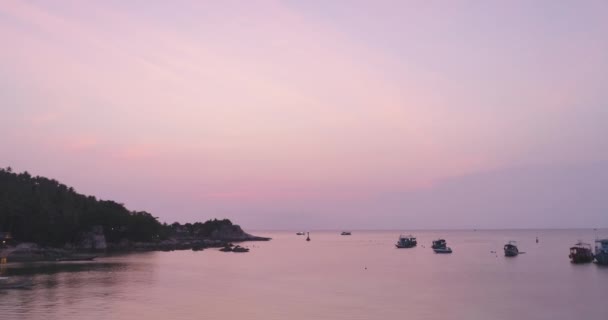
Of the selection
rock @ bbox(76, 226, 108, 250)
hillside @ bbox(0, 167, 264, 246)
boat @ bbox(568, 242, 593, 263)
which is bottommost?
boat @ bbox(568, 242, 593, 263)

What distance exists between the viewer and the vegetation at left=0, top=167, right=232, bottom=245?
9869 centimetres

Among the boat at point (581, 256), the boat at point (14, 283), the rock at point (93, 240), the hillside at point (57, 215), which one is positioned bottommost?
the boat at point (581, 256)

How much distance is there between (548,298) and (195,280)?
3237 cm

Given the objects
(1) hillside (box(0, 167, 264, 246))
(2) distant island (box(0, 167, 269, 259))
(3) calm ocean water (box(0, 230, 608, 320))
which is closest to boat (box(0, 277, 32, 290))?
(3) calm ocean water (box(0, 230, 608, 320))

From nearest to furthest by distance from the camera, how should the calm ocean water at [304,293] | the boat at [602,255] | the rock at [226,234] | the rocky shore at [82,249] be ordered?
1. the calm ocean water at [304,293]
2. the boat at [602,255]
3. the rocky shore at [82,249]
4. the rock at [226,234]

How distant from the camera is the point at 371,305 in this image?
3956 cm

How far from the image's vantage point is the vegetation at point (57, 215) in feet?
324

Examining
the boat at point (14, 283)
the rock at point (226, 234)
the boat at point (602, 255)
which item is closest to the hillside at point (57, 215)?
the rock at point (226, 234)

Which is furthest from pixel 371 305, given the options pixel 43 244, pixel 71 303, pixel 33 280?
pixel 43 244

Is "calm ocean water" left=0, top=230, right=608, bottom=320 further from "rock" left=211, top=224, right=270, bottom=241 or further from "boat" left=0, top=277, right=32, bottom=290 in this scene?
"rock" left=211, top=224, right=270, bottom=241

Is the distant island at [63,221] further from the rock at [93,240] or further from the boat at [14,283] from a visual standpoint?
the boat at [14,283]

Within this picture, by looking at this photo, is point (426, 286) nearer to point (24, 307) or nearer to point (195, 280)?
point (195, 280)

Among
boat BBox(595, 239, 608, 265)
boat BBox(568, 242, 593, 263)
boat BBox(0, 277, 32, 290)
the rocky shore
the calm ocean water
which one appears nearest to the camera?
the calm ocean water

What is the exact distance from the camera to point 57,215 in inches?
4149
